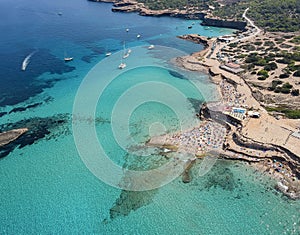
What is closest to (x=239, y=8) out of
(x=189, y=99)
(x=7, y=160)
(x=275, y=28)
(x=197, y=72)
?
(x=275, y=28)

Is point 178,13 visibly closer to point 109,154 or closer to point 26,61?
point 26,61

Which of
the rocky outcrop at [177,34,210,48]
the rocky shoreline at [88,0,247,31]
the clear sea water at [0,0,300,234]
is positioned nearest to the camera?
the clear sea water at [0,0,300,234]

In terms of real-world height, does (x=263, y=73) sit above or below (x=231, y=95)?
above

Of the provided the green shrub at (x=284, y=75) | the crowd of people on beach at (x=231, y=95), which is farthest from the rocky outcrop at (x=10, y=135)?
the green shrub at (x=284, y=75)

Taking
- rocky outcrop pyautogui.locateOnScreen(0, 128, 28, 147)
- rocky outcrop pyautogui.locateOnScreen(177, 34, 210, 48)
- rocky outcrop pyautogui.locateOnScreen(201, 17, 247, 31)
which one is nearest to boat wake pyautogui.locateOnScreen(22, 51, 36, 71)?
rocky outcrop pyautogui.locateOnScreen(0, 128, 28, 147)

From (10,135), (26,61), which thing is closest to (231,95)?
(10,135)

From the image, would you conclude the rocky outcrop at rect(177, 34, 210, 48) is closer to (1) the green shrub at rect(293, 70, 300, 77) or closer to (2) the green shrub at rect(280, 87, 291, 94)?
(1) the green shrub at rect(293, 70, 300, 77)
